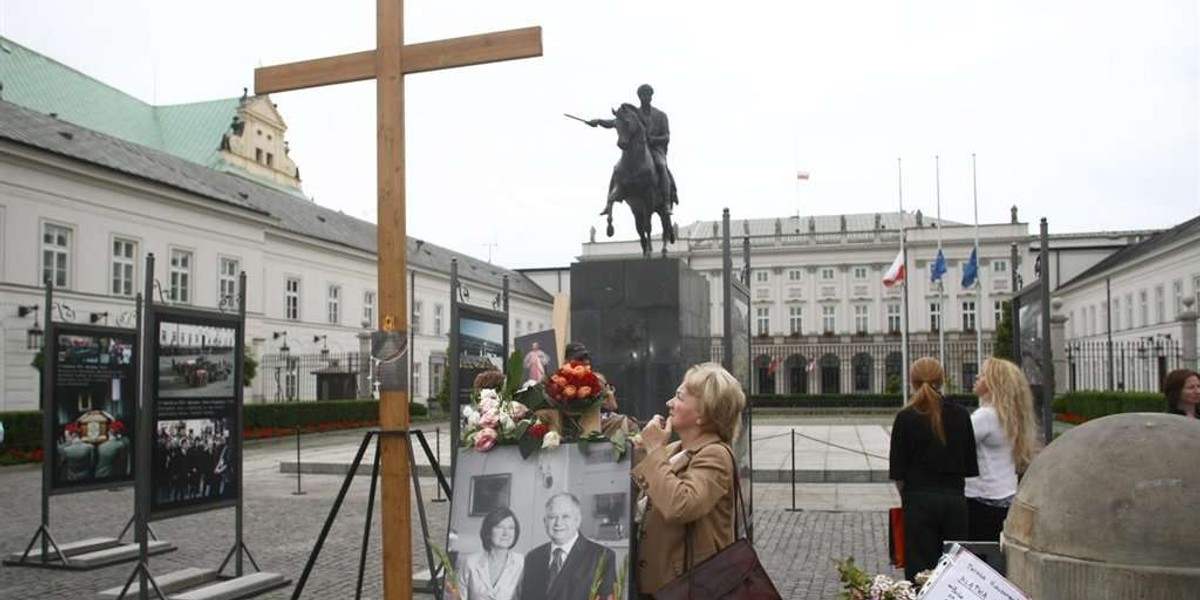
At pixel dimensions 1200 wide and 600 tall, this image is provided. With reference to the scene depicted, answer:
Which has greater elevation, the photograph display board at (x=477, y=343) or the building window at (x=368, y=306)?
the building window at (x=368, y=306)

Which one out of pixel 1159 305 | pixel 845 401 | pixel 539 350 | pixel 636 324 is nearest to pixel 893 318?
pixel 1159 305

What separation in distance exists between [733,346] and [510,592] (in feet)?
17.8

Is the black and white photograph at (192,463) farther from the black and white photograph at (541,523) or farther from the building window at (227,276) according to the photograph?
the building window at (227,276)

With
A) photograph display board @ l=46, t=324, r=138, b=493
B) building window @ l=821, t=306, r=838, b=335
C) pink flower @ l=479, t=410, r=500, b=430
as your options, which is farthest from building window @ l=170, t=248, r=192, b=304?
building window @ l=821, t=306, r=838, b=335

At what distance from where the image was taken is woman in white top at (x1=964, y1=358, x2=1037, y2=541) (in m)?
5.74

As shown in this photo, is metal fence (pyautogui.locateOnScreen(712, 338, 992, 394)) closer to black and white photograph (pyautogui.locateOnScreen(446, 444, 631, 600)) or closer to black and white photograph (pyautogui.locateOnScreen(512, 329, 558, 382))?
black and white photograph (pyautogui.locateOnScreen(512, 329, 558, 382))

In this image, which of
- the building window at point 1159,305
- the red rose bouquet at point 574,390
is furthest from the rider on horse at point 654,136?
the building window at point 1159,305

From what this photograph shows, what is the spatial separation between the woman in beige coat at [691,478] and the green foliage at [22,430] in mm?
22164

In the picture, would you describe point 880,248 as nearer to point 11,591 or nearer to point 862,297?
point 862,297

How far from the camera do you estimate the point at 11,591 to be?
812cm

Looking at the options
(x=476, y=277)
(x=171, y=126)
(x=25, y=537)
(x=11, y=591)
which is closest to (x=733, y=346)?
(x=11, y=591)

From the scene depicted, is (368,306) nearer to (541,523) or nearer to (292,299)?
(292,299)

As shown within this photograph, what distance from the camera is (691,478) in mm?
3506

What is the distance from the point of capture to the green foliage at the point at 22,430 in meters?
21.8
